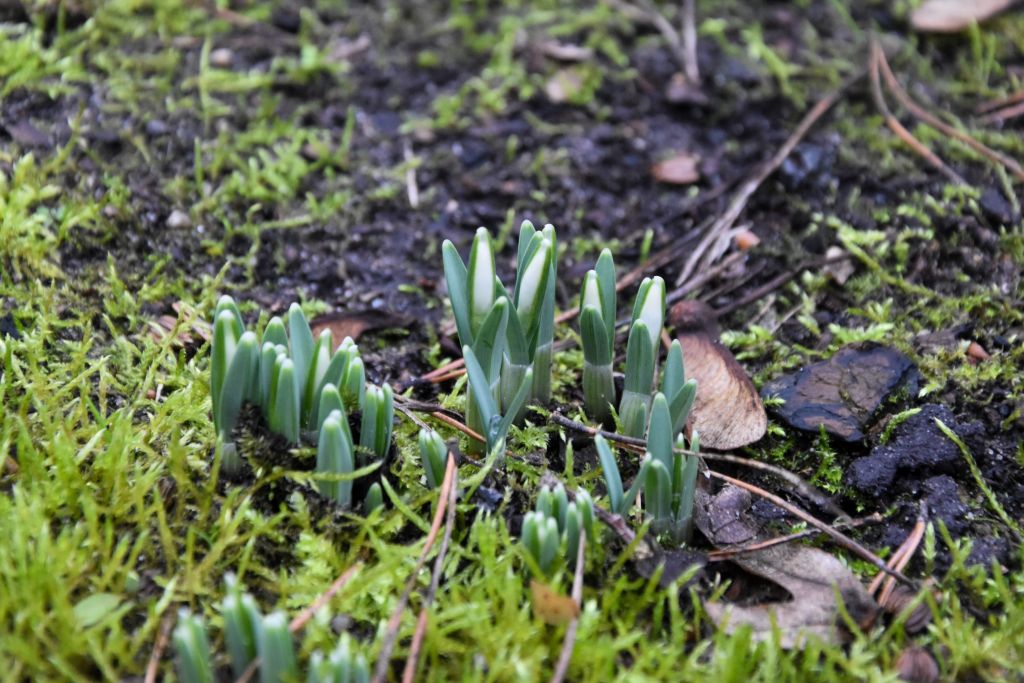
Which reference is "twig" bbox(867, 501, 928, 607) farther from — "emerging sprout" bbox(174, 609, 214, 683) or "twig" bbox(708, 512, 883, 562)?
"emerging sprout" bbox(174, 609, 214, 683)

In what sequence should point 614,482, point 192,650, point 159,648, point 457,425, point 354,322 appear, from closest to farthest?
point 192,650 → point 159,648 → point 614,482 → point 457,425 → point 354,322

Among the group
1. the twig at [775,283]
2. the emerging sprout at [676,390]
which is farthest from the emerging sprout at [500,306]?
the twig at [775,283]

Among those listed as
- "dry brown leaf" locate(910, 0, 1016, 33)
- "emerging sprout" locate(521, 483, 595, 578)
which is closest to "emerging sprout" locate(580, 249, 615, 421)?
"emerging sprout" locate(521, 483, 595, 578)

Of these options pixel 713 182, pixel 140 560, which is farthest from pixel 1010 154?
pixel 140 560

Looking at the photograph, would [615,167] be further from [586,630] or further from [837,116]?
[586,630]

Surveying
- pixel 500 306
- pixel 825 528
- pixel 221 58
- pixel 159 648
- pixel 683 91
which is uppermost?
pixel 221 58

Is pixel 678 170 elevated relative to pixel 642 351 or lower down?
lower down

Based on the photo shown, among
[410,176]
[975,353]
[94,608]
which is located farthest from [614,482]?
[410,176]

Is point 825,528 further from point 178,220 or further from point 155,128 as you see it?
point 155,128
